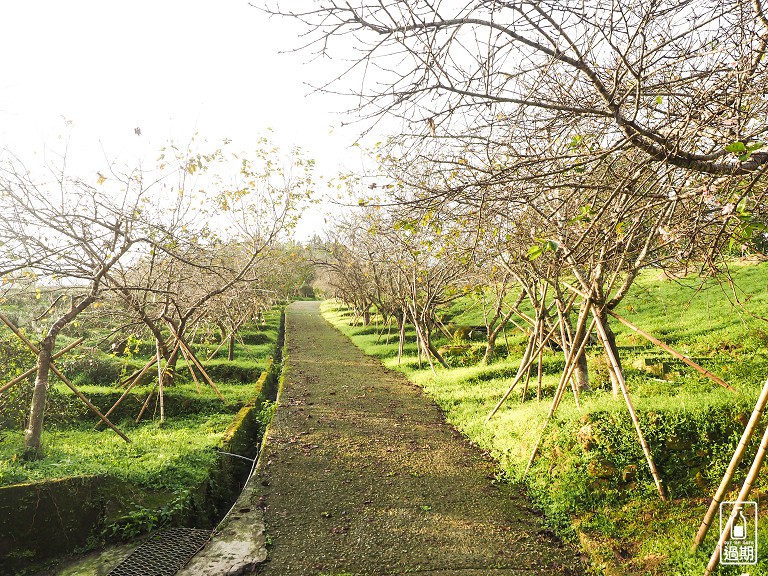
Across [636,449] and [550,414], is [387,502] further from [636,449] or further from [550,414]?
[636,449]

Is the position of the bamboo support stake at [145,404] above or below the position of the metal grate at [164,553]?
above

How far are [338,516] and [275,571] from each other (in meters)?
1.11

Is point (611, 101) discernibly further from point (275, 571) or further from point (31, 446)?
point (31, 446)

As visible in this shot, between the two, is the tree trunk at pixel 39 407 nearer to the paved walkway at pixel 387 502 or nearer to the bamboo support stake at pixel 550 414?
the paved walkway at pixel 387 502

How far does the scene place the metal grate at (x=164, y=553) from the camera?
477cm

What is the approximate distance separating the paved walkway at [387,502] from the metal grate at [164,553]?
2.48 feet

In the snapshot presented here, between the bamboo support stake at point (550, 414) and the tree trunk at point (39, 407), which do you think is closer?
the bamboo support stake at point (550, 414)

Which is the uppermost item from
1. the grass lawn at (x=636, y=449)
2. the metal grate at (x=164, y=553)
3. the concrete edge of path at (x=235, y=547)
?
the grass lawn at (x=636, y=449)

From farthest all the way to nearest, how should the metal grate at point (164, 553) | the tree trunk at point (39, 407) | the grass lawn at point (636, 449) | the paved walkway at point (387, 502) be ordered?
the tree trunk at point (39, 407) → the metal grate at point (164, 553) → the paved walkway at point (387, 502) → the grass lawn at point (636, 449)

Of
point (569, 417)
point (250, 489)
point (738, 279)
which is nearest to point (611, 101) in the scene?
point (569, 417)

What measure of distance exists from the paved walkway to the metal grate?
2.48 ft

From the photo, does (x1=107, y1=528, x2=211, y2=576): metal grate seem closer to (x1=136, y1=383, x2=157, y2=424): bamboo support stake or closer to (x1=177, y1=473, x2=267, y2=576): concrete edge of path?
(x1=177, y1=473, x2=267, y2=576): concrete edge of path

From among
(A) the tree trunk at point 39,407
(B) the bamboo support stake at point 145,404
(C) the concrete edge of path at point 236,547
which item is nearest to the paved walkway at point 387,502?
(C) the concrete edge of path at point 236,547

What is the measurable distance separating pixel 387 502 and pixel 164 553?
2.39 m
